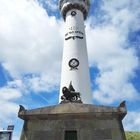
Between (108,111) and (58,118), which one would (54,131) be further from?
(108,111)

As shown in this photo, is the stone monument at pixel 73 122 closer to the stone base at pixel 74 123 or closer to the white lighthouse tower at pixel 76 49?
the stone base at pixel 74 123

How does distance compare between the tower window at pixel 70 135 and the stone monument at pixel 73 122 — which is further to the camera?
the tower window at pixel 70 135

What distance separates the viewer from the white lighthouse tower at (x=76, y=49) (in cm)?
3172

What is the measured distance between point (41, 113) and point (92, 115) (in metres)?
3.07

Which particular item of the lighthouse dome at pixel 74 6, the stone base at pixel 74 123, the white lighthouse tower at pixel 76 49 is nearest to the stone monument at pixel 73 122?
the stone base at pixel 74 123

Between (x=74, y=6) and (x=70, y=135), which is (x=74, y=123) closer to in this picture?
(x=70, y=135)

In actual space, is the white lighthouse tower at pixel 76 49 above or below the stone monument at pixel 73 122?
above

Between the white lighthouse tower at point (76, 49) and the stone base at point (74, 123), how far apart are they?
14905 millimetres

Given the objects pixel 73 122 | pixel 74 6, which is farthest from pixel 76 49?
pixel 73 122

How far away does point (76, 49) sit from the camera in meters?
34.7

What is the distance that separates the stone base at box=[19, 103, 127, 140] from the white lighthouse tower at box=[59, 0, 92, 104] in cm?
1491

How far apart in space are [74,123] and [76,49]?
20.2 m

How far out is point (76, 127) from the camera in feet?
50.2

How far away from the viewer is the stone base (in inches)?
591
